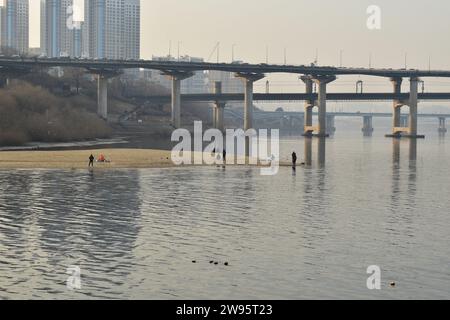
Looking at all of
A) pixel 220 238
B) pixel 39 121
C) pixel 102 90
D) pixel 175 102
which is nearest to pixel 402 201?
pixel 220 238

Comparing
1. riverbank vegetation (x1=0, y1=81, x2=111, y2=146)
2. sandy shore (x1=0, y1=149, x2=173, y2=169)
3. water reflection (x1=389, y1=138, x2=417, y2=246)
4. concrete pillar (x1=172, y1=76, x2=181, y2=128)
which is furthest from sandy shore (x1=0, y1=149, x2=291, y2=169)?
concrete pillar (x1=172, y1=76, x2=181, y2=128)

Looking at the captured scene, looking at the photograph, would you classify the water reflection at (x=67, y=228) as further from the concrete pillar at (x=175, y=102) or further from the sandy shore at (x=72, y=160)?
the concrete pillar at (x=175, y=102)

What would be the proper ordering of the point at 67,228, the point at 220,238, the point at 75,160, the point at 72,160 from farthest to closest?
the point at 75,160, the point at 72,160, the point at 67,228, the point at 220,238

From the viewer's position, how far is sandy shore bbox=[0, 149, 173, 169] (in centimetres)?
8044

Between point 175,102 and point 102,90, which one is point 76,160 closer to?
point 102,90

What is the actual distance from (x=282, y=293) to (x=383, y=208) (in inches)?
961

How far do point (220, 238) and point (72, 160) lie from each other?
166 feet

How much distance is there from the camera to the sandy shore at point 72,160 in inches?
3167

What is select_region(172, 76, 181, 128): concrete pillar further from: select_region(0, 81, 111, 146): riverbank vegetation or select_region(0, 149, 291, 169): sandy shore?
select_region(0, 149, 291, 169): sandy shore

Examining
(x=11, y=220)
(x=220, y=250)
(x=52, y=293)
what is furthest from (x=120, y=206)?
(x=52, y=293)

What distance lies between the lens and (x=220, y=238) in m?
38.5

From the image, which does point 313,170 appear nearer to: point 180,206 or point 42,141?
point 180,206

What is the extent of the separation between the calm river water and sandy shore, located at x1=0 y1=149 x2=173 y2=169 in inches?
483

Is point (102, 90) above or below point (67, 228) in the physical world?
above
